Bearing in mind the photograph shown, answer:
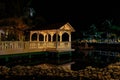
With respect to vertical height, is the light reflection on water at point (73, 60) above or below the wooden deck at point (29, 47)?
below

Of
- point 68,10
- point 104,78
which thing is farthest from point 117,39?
point 104,78

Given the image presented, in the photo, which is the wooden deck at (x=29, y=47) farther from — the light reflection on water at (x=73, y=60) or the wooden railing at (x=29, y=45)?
the light reflection on water at (x=73, y=60)

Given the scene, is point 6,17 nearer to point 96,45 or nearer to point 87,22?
point 96,45

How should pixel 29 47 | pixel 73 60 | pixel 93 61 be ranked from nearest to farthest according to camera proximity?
pixel 93 61 < pixel 73 60 < pixel 29 47

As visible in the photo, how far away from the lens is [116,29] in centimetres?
4412

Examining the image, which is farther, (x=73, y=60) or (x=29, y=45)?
(x=29, y=45)

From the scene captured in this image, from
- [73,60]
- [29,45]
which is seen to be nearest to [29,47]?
[29,45]

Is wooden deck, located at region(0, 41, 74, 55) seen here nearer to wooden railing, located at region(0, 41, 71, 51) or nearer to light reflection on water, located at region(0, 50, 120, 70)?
wooden railing, located at region(0, 41, 71, 51)

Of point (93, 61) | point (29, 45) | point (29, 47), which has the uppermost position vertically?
point (29, 45)

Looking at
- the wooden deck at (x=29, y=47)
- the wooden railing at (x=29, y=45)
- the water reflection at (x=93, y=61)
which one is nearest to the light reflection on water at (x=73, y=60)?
the water reflection at (x=93, y=61)

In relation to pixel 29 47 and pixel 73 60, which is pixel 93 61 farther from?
pixel 29 47

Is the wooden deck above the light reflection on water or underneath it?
above

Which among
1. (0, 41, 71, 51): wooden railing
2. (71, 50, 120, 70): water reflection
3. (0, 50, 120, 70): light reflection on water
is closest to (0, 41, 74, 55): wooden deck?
(0, 41, 71, 51): wooden railing

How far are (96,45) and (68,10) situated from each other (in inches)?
586
